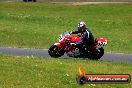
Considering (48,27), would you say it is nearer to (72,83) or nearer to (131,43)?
(131,43)

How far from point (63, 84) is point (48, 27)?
77.0 feet

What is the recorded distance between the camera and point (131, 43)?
2808 cm

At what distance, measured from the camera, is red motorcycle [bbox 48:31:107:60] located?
20688 mm

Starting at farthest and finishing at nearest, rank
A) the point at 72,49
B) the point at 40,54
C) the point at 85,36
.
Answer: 1. the point at 40,54
2. the point at 72,49
3. the point at 85,36

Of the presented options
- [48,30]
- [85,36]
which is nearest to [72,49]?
[85,36]

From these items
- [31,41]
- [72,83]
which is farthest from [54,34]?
[72,83]

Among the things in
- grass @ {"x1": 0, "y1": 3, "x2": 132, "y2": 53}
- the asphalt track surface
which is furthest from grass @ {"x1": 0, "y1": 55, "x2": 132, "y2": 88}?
grass @ {"x1": 0, "y1": 3, "x2": 132, "y2": 53}

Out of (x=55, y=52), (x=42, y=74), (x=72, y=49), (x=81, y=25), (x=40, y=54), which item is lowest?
(x=40, y=54)

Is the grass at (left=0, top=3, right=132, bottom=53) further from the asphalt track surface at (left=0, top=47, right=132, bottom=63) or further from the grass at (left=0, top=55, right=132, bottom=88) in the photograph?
the grass at (left=0, top=55, right=132, bottom=88)

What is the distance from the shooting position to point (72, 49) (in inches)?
823

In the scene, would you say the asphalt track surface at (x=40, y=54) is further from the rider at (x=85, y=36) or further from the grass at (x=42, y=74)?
the grass at (x=42, y=74)

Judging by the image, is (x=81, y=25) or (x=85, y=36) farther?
(x=85, y=36)

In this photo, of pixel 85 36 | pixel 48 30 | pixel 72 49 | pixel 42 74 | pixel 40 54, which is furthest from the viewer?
pixel 48 30

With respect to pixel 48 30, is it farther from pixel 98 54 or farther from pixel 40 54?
pixel 98 54
